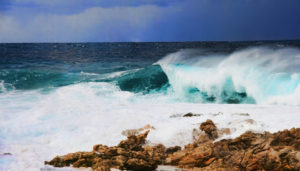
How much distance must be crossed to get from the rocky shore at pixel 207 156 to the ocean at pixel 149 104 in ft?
1.94

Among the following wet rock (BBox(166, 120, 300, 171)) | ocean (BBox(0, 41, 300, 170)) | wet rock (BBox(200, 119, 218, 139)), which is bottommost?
wet rock (BBox(166, 120, 300, 171))

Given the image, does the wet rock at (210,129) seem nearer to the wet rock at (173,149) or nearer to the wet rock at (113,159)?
the wet rock at (173,149)

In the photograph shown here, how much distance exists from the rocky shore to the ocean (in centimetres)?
59

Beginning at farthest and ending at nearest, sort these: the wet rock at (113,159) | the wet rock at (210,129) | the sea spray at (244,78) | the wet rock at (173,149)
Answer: the sea spray at (244,78) → the wet rock at (210,129) → the wet rock at (173,149) → the wet rock at (113,159)

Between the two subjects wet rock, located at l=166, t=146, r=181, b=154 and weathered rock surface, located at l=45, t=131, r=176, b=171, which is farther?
wet rock, located at l=166, t=146, r=181, b=154

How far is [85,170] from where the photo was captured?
4.02 metres

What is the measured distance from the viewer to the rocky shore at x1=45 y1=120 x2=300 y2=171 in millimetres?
3873

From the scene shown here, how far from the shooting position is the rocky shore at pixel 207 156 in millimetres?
3873

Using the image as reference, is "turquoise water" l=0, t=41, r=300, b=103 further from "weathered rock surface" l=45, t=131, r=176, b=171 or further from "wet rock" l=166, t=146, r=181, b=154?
"weathered rock surface" l=45, t=131, r=176, b=171

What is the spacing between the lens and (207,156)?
13.5ft

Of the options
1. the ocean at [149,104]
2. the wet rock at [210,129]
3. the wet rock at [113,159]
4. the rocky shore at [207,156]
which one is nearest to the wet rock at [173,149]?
the rocky shore at [207,156]

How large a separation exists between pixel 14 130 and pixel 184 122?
12.3 ft

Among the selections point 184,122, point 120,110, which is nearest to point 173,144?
point 184,122

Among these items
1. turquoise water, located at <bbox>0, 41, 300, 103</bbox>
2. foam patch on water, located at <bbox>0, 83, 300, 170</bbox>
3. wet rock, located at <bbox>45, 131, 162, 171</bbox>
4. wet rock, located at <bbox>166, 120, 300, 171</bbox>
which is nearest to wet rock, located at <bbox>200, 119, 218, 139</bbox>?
foam patch on water, located at <bbox>0, 83, 300, 170</bbox>
